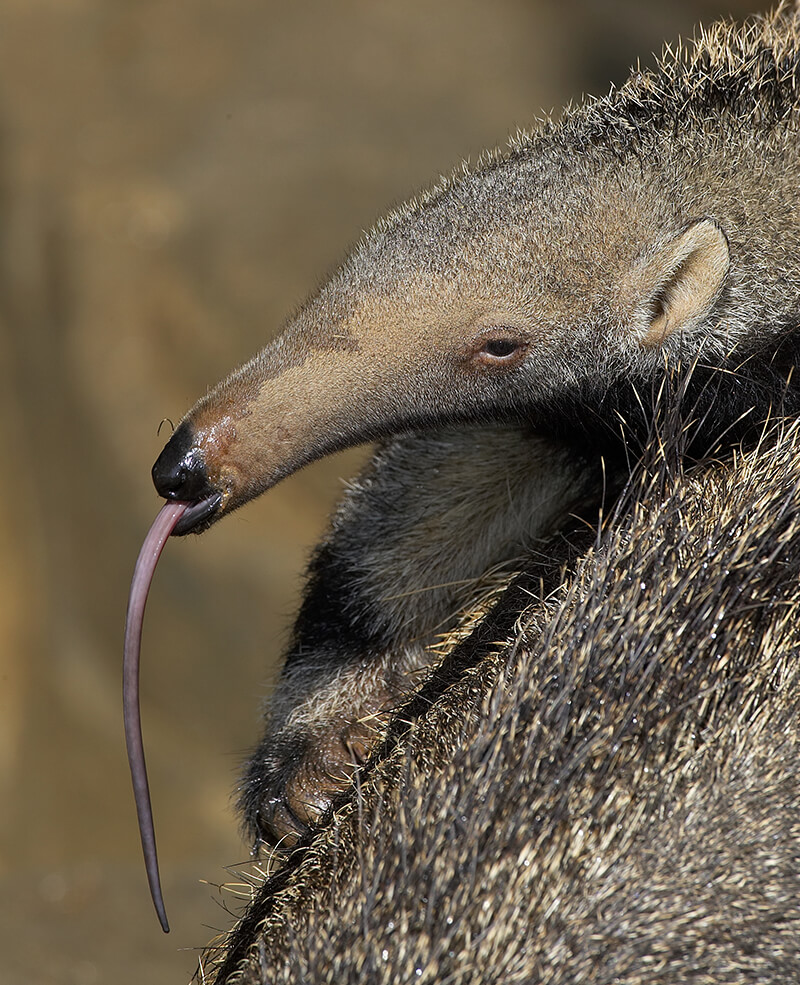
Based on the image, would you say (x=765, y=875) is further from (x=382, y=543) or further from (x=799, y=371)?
(x=382, y=543)

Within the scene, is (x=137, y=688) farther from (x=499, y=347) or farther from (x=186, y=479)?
(x=499, y=347)

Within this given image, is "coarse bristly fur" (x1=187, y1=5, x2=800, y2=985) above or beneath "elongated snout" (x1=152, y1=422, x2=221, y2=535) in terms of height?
A: beneath

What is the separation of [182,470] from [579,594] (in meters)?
0.77

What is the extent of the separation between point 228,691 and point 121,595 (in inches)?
33.8

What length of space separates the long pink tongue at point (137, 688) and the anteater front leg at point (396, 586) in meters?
0.77

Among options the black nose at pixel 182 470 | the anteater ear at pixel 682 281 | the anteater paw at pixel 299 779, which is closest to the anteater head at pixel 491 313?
the anteater ear at pixel 682 281

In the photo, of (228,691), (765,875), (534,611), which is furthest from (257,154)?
(765,875)

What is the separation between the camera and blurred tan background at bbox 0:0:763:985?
695 cm

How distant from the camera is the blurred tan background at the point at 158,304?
695 cm

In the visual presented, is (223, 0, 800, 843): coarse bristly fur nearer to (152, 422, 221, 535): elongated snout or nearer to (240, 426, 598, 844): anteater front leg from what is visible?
(152, 422, 221, 535): elongated snout

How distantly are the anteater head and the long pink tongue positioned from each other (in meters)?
0.18

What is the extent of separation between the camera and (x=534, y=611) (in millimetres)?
2256

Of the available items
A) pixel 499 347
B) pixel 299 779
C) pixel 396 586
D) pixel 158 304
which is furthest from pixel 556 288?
pixel 158 304

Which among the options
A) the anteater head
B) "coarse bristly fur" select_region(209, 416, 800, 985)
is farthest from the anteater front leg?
"coarse bristly fur" select_region(209, 416, 800, 985)
